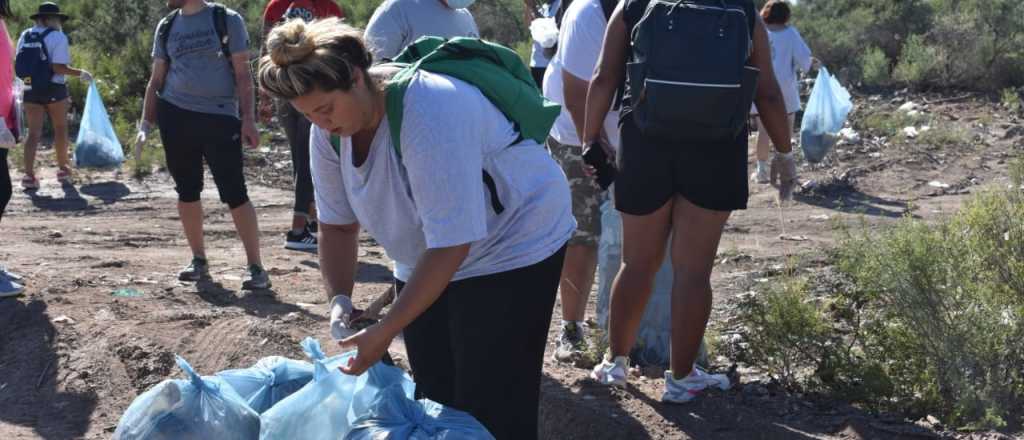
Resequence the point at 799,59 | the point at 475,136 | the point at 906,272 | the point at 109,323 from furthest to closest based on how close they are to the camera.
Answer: the point at 799,59
the point at 109,323
the point at 906,272
the point at 475,136

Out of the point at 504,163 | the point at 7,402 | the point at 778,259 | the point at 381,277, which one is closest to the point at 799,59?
the point at 778,259

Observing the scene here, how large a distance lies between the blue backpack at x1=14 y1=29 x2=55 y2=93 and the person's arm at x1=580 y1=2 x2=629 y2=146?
7.08 m

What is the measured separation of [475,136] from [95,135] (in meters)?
8.40

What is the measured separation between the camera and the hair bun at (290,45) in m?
2.87

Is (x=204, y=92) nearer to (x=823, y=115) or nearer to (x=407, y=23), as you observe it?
(x=407, y=23)

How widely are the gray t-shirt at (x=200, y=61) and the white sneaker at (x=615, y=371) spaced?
8.87ft

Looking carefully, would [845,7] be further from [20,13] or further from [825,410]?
[825,410]

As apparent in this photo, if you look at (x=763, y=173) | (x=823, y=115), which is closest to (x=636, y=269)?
(x=763, y=173)

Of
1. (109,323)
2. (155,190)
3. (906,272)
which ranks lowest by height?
(155,190)

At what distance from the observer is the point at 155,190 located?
410 inches

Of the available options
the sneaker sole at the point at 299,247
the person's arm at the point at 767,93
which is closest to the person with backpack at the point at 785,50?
the sneaker sole at the point at 299,247

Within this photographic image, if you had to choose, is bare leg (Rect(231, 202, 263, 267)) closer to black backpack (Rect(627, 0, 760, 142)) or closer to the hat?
black backpack (Rect(627, 0, 760, 142))

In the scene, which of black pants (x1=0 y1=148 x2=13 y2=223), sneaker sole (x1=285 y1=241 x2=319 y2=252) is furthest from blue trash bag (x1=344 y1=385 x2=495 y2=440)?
sneaker sole (x1=285 y1=241 x2=319 y2=252)

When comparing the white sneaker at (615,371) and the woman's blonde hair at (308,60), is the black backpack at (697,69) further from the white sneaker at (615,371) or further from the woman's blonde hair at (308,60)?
the woman's blonde hair at (308,60)
